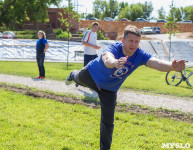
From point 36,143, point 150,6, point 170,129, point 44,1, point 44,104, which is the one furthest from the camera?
point 150,6

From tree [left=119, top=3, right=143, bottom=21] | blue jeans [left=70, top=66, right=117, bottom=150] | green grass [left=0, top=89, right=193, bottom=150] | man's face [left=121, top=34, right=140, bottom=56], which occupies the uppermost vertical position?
tree [left=119, top=3, right=143, bottom=21]

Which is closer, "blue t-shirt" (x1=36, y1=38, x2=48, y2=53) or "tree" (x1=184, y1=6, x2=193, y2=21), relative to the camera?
"blue t-shirt" (x1=36, y1=38, x2=48, y2=53)

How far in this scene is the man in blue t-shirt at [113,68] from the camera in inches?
129

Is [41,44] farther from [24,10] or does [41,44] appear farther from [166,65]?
[24,10]

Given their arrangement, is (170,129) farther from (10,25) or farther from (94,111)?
(10,25)

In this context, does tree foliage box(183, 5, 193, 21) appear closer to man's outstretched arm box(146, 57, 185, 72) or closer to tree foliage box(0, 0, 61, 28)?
tree foliage box(0, 0, 61, 28)

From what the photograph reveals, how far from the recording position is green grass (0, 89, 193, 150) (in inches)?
162

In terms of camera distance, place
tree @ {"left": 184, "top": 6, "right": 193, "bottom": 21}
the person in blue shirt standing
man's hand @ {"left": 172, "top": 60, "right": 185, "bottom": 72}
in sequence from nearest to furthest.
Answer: man's hand @ {"left": 172, "top": 60, "right": 185, "bottom": 72} → the person in blue shirt standing → tree @ {"left": 184, "top": 6, "right": 193, "bottom": 21}

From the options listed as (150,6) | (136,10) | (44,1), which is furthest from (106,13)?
(44,1)

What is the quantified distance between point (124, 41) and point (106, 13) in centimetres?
9159

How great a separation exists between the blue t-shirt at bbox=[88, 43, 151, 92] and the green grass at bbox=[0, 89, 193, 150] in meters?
1.12

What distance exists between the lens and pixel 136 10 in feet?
289

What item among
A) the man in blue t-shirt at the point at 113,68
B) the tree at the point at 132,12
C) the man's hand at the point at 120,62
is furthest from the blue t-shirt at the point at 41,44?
the tree at the point at 132,12

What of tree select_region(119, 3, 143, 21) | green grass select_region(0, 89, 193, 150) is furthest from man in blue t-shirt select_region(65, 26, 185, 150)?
tree select_region(119, 3, 143, 21)
